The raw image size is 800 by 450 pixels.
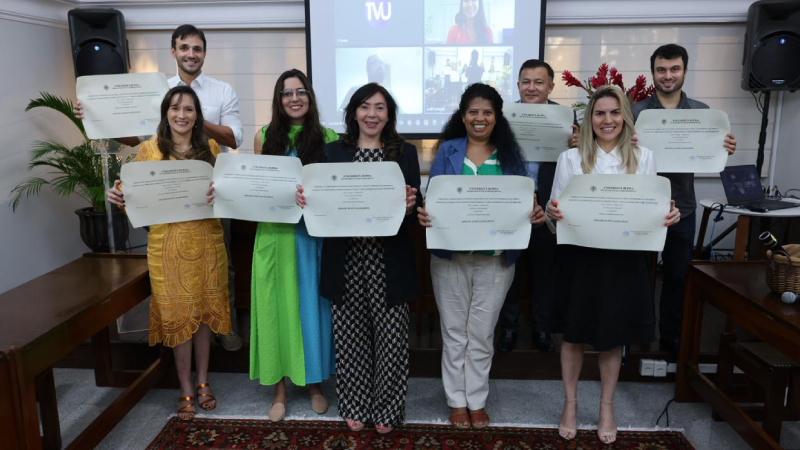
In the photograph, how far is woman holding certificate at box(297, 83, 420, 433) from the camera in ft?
7.04

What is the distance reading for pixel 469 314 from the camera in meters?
2.27

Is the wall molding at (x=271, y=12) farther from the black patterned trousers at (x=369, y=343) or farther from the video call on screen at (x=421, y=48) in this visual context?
the black patterned trousers at (x=369, y=343)

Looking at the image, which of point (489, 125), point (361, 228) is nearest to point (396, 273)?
point (361, 228)

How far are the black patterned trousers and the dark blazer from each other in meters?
0.03

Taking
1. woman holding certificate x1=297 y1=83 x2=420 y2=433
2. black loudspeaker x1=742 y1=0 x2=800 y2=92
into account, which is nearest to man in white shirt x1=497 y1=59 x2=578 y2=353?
woman holding certificate x1=297 y1=83 x2=420 y2=433

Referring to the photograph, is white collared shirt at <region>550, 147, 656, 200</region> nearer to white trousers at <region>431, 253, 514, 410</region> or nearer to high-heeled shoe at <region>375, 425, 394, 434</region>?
white trousers at <region>431, 253, 514, 410</region>

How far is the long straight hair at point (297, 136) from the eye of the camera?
2.24 meters

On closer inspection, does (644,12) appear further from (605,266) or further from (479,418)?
(479,418)

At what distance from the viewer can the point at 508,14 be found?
4.34 meters

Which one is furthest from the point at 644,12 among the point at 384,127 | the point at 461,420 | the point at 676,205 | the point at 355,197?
the point at 461,420

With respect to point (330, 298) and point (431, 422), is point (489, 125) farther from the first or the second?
point (431, 422)

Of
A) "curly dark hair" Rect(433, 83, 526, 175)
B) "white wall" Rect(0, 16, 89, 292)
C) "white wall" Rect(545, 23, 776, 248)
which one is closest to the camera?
"curly dark hair" Rect(433, 83, 526, 175)

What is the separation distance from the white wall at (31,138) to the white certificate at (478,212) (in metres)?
3.36

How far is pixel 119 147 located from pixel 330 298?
1.95 metres
